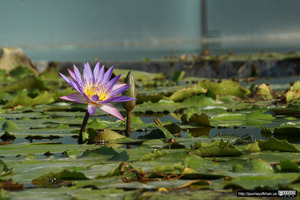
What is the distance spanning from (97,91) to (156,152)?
0.82 ft

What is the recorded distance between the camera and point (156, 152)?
1.01 m

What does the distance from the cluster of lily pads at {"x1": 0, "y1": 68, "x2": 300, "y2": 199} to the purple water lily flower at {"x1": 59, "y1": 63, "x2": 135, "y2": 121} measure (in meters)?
0.12

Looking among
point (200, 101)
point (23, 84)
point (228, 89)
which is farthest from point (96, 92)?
point (23, 84)

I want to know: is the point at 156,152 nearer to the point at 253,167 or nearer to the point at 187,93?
the point at 253,167

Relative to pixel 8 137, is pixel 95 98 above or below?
above

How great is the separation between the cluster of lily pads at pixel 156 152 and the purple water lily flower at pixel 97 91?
0.12 meters

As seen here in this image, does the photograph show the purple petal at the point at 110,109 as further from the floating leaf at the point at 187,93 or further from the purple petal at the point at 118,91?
the floating leaf at the point at 187,93

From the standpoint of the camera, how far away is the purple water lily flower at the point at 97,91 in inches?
43.6

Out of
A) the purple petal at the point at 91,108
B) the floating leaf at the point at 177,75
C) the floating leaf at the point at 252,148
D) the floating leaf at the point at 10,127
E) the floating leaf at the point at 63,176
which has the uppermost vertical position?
the floating leaf at the point at 177,75

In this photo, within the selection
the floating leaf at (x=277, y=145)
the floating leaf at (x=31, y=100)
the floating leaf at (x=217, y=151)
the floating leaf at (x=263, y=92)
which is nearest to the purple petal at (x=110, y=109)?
the floating leaf at (x=217, y=151)

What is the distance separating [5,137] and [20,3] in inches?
877

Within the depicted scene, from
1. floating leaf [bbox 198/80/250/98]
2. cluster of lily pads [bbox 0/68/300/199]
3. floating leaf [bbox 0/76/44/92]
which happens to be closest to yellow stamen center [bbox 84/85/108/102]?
cluster of lily pads [bbox 0/68/300/199]

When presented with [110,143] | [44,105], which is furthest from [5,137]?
[44,105]

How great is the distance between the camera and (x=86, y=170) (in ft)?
2.99
